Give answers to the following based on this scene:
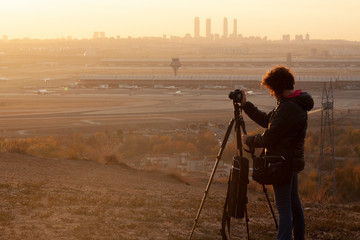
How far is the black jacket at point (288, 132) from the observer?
2.96m

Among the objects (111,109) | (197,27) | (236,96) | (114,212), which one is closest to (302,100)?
(236,96)

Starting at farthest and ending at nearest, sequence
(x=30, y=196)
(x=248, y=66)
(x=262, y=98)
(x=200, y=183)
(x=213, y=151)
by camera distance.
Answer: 1. (x=248, y=66)
2. (x=262, y=98)
3. (x=213, y=151)
4. (x=200, y=183)
5. (x=30, y=196)

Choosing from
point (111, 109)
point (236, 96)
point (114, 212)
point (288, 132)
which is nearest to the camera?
point (288, 132)

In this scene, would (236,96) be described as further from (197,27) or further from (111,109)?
(197,27)

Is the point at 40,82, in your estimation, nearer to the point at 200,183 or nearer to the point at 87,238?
the point at 200,183

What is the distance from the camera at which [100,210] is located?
4.62 meters

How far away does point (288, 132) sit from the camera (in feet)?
9.80

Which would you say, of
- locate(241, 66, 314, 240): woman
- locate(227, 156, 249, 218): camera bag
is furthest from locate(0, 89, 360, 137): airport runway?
locate(241, 66, 314, 240): woman

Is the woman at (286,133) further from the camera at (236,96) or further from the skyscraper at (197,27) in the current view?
the skyscraper at (197,27)

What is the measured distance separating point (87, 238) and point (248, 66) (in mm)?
66041

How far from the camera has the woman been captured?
117 inches

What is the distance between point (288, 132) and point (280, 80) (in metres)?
0.29

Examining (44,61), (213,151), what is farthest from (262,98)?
(44,61)

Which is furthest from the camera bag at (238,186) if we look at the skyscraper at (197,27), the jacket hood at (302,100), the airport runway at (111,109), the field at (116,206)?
the skyscraper at (197,27)
